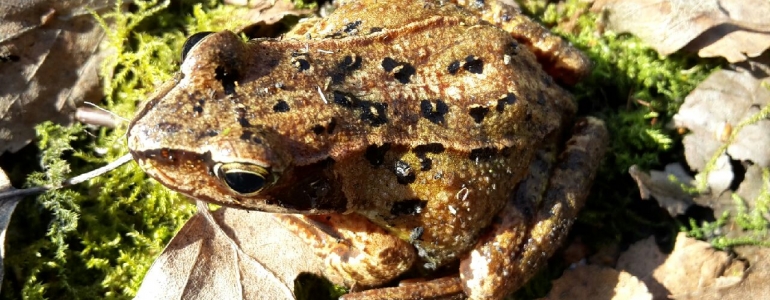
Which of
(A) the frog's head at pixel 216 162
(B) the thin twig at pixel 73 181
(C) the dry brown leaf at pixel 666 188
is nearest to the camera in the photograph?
(A) the frog's head at pixel 216 162

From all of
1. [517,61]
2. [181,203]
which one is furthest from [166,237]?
[517,61]

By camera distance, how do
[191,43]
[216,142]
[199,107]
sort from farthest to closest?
[191,43]
[199,107]
[216,142]

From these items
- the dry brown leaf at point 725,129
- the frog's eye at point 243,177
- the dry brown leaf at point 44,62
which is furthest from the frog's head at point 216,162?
the dry brown leaf at point 725,129

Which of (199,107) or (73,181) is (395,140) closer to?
(199,107)

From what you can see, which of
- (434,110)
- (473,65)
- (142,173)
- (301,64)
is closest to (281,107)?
(301,64)

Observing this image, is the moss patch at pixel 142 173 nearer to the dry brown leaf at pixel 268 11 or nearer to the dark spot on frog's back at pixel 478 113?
the dry brown leaf at pixel 268 11

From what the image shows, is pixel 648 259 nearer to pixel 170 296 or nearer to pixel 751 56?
pixel 751 56

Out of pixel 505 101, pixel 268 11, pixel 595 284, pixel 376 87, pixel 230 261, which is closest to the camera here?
pixel 376 87
